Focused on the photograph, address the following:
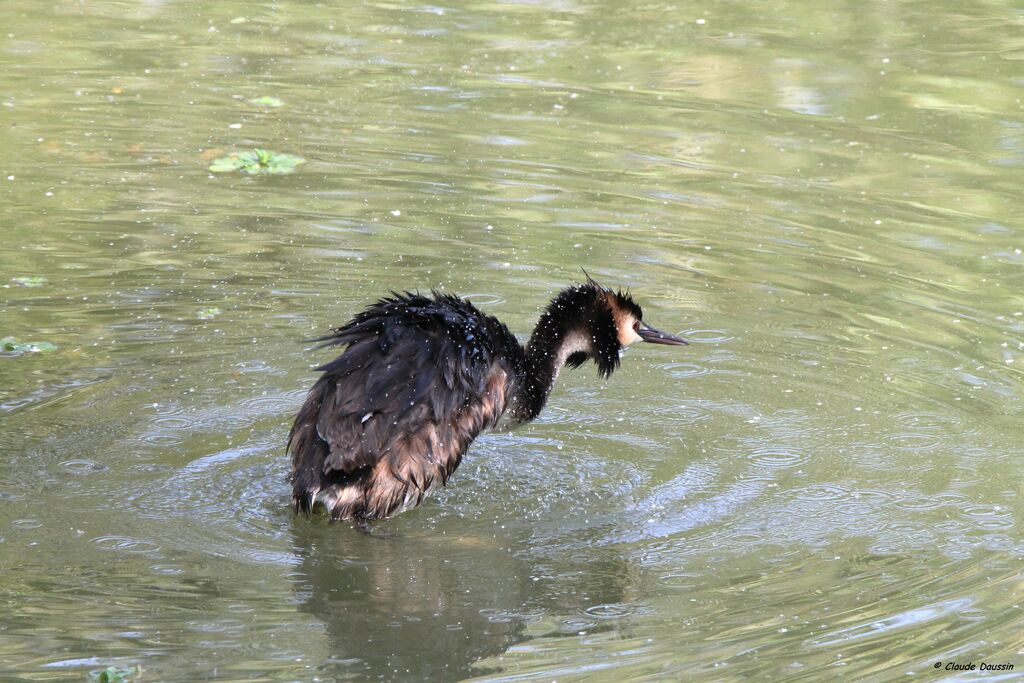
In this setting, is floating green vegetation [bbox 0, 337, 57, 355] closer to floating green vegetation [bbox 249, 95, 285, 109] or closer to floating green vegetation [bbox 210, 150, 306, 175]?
floating green vegetation [bbox 210, 150, 306, 175]

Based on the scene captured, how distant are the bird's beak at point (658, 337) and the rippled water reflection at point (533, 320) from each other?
0.26 m

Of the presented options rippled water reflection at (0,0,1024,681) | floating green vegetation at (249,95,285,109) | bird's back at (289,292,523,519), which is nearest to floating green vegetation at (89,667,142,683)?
rippled water reflection at (0,0,1024,681)

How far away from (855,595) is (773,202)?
479cm

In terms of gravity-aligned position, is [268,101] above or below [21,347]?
above

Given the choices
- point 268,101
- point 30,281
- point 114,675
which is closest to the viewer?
point 114,675

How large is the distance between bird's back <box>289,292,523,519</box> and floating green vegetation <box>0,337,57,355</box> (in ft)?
5.99

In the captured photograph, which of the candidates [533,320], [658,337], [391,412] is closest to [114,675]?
[391,412]

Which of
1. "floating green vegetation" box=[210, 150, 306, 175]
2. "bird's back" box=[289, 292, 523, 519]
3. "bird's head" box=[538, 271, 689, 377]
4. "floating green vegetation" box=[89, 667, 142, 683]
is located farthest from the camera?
"floating green vegetation" box=[210, 150, 306, 175]

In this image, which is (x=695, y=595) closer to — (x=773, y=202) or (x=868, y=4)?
(x=773, y=202)

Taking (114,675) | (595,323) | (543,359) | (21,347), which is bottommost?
(114,675)

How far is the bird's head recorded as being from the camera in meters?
6.95

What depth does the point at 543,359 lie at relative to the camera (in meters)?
6.83

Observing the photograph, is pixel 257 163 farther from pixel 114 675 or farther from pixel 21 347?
pixel 114 675

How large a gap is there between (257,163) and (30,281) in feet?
7.75
